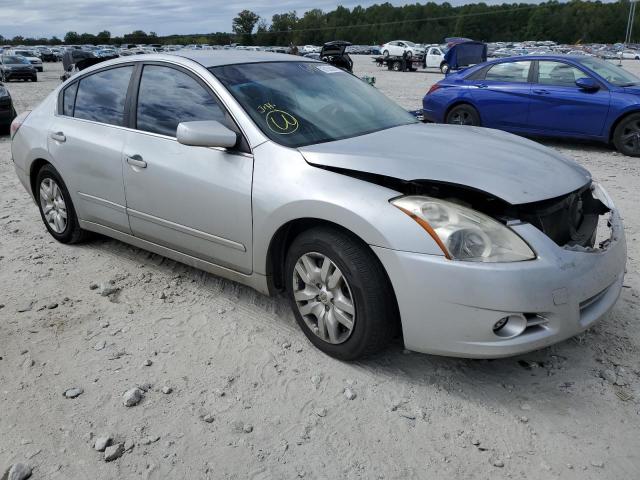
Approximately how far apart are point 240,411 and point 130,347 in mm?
917

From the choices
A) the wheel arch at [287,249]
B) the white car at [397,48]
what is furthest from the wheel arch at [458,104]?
the white car at [397,48]

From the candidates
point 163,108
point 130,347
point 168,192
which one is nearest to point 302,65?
point 163,108

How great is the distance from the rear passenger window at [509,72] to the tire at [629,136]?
1653 mm

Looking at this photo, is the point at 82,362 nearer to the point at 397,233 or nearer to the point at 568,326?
the point at 397,233

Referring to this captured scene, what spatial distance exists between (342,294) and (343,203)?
0.47m

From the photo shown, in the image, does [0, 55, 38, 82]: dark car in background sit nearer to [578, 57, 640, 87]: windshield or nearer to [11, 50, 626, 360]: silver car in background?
[578, 57, 640, 87]: windshield

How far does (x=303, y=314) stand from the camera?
10.3 ft

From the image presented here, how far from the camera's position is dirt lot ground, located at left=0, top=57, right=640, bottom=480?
2379mm

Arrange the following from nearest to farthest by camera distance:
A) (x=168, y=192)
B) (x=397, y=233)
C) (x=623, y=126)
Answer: (x=397, y=233)
(x=168, y=192)
(x=623, y=126)

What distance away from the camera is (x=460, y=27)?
11194 cm

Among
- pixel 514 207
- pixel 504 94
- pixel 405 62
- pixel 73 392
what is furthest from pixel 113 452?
pixel 405 62

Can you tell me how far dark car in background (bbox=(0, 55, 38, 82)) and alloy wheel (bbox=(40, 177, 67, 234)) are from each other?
2790 cm

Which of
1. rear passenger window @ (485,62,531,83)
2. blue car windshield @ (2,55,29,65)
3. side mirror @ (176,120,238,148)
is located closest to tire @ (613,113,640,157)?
rear passenger window @ (485,62,531,83)

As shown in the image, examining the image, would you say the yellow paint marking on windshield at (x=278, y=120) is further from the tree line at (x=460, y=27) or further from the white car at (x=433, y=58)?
the tree line at (x=460, y=27)
